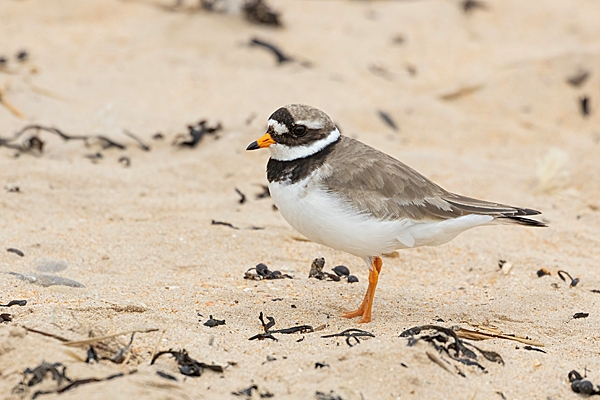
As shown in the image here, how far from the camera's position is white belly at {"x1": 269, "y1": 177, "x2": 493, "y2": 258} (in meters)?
4.21

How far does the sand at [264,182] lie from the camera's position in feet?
11.5

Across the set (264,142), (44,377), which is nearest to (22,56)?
(264,142)

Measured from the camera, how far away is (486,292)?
16.6 ft

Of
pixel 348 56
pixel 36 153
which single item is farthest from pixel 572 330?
pixel 348 56

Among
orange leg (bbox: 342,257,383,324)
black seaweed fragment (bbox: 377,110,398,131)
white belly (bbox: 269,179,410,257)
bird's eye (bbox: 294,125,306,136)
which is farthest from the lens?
black seaweed fragment (bbox: 377,110,398,131)

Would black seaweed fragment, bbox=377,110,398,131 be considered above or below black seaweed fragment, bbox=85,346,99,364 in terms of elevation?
above

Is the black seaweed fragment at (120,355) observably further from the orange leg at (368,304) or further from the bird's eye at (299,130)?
the bird's eye at (299,130)

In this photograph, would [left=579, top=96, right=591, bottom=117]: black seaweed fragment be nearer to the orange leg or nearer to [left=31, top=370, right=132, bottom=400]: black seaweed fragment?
the orange leg

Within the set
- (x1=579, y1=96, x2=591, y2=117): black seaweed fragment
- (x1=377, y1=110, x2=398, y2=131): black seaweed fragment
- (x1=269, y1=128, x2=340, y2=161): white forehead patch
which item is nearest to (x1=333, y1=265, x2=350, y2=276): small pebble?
(x1=269, y1=128, x2=340, y2=161): white forehead patch

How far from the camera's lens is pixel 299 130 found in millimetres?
4512

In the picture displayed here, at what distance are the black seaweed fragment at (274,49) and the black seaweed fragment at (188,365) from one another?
6.65 meters

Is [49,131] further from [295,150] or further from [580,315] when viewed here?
[580,315]

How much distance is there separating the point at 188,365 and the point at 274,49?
6.92 meters

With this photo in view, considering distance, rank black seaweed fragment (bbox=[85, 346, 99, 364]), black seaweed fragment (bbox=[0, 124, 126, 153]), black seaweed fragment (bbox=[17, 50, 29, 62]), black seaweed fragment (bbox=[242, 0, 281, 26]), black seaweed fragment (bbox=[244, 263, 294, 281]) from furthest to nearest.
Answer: black seaweed fragment (bbox=[242, 0, 281, 26]), black seaweed fragment (bbox=[17, 50, 29, 62]), black seaweed fragment (bbox=[0, 124, 126, 153]), black seaweed fragment (bbox=[244, 263, 294, 281]), black seaweed fragment (bbox=[85, 346, 99, 364])
